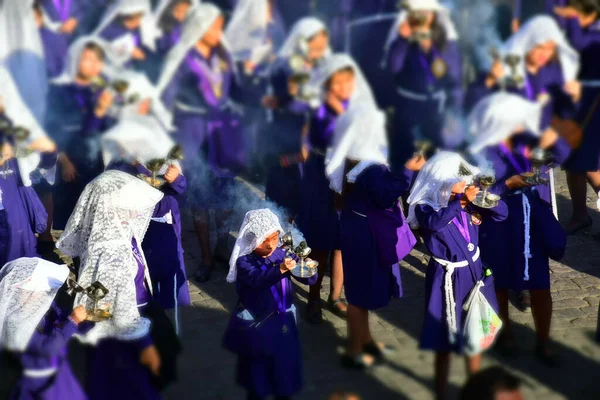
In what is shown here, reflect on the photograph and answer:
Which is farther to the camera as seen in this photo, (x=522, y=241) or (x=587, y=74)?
(x=522, y=241)

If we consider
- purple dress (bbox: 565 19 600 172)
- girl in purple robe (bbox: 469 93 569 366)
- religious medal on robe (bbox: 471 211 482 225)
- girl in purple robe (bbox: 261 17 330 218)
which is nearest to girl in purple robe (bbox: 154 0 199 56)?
girl in purple robe (bbox: 261 17 330 218)

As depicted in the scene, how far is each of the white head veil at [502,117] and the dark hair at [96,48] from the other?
5.60 feet

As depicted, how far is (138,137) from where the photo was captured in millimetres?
3906

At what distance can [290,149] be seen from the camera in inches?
169

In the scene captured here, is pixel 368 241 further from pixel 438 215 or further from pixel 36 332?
pixel 36 332

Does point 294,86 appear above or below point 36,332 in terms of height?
above

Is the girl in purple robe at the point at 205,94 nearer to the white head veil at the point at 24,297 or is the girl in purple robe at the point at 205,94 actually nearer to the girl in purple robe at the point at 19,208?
the white head veil at the point at 24,297

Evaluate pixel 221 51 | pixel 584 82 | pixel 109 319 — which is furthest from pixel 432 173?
pixel 109 319

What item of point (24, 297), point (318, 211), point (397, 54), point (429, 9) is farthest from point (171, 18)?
point (318, 211)

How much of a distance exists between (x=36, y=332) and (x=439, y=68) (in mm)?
2513

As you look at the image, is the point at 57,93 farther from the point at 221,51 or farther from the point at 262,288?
the point at 262,288

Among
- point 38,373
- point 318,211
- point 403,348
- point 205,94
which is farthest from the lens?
point 318,211

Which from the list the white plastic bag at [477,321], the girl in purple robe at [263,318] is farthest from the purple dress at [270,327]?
the white plastic bag at [477,321]

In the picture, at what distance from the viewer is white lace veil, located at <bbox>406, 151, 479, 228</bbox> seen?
4.89 m
